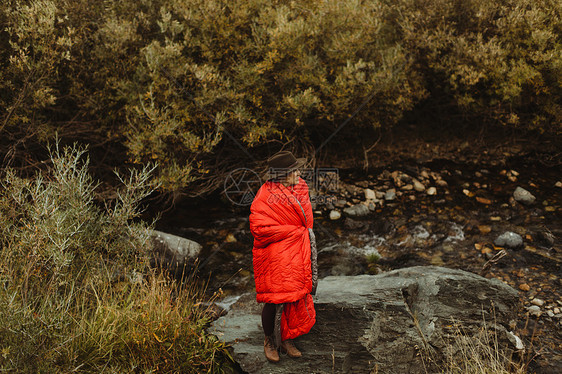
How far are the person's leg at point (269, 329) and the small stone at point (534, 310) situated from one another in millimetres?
4304

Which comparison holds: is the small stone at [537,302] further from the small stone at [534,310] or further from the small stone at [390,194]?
the small stone at [390,194]

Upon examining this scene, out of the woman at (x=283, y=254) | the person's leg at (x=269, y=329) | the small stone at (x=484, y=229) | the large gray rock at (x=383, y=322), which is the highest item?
the woman at (x=283, y=254)

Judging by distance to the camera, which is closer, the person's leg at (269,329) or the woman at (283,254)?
the woman at (283,254)

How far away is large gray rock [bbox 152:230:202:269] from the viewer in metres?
7.88

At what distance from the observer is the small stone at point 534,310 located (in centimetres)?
596

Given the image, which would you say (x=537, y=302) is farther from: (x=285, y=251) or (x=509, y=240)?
(x=285, y=251)

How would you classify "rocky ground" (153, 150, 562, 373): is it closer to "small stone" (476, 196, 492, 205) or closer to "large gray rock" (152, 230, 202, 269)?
"small stone" (476, 196, 492, 205)

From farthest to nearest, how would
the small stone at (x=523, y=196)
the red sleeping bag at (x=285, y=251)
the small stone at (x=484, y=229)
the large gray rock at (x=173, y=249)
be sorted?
1. the small stone at (x=523, y=196)
2. the small stone at (x=484, y=229)
3. the large gray rock at (x=173, y=249)
4. the red sleeping bag at (x=285, y=251)

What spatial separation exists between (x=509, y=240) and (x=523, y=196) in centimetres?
214

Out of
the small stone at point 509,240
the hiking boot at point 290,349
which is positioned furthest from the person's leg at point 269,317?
the small stone at point 509,240

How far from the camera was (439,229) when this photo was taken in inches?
346

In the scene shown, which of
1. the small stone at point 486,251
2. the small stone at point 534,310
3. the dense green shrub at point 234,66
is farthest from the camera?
the dense green shrub at point 234,66

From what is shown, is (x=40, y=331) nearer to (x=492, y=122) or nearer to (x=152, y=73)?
(x=152, y=73)

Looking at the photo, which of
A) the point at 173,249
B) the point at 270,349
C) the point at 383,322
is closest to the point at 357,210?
the point at 173,249
